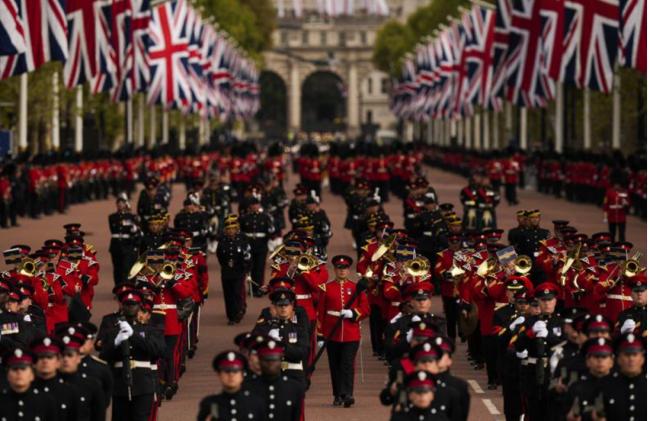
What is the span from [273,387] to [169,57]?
2228 inches

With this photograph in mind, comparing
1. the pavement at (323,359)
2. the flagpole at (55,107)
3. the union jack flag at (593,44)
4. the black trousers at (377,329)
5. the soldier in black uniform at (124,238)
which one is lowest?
the pavement at (323,359)

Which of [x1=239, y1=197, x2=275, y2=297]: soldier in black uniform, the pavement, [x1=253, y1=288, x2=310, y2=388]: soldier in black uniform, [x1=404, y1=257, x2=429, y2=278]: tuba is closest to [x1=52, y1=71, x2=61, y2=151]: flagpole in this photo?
the pavement

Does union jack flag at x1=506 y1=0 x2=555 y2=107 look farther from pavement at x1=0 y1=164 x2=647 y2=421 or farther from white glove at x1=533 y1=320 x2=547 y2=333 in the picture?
white glove at x1=533 y1=320 x2=547 y2=333

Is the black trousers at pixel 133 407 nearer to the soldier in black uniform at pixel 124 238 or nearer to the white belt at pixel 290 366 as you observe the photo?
the white belt at pixel 290 366

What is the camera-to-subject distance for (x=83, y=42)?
47.8 m

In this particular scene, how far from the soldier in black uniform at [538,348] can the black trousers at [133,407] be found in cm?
317

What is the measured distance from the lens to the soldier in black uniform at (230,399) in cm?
1307

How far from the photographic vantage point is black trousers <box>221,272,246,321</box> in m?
26.3

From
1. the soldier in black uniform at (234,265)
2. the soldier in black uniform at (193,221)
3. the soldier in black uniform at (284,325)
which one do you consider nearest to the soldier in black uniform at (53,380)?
the soldier in black uniform at (284,325)

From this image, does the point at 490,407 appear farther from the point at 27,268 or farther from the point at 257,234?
the point at 257,234

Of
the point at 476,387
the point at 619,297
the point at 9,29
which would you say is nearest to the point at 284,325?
the point at 476,387

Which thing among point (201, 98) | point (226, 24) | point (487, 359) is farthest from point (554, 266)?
point (226, 24)

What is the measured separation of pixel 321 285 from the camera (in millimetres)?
20406

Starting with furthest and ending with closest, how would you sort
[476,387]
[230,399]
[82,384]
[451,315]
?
[451,315], [476,387], [82,384], [230,399]
